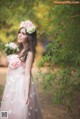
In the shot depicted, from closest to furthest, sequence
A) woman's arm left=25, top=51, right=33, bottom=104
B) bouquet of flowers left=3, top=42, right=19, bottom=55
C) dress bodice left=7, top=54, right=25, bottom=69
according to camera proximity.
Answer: woman's arm left=25, top=51, right=33, bottom=104 → dress bodice left=7, top=54, right=25, bottom=69 → bouquet of flowers left=3, top=42, right=19, bottom=55

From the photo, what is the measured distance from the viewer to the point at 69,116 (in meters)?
6.23

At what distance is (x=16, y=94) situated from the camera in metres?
4.74

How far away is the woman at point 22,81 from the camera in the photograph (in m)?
4.58

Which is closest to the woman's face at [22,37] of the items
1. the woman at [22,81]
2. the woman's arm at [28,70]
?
the woman at [22,81]

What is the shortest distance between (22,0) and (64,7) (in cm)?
216

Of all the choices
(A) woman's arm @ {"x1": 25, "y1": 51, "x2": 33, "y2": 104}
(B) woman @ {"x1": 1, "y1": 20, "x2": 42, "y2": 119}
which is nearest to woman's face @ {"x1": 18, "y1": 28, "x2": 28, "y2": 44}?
(B) woman @ {"x1": 1, "y1": 20, "x2": 42, "y2": 119}

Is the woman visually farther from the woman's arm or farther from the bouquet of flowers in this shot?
the bouquet of flowers

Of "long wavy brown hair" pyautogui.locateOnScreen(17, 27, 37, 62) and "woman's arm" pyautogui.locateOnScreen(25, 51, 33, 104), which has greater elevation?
"long wavy brown hair" pyautogui.locateOnScreen(17, 27, 37, 62)

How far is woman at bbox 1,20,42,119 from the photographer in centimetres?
458

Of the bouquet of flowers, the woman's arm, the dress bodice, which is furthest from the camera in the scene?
the bouquet of flowers

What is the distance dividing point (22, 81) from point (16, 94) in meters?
0.18

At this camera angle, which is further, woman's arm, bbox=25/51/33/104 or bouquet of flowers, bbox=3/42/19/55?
bouquet of flowers, bbox=3/42/19/55

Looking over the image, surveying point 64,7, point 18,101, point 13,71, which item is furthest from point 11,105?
point 64,7

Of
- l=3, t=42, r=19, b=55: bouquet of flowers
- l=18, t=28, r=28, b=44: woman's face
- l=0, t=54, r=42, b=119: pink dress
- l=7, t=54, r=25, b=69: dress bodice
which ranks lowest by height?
l=0, t=54, r=42, b=119: pink dress
